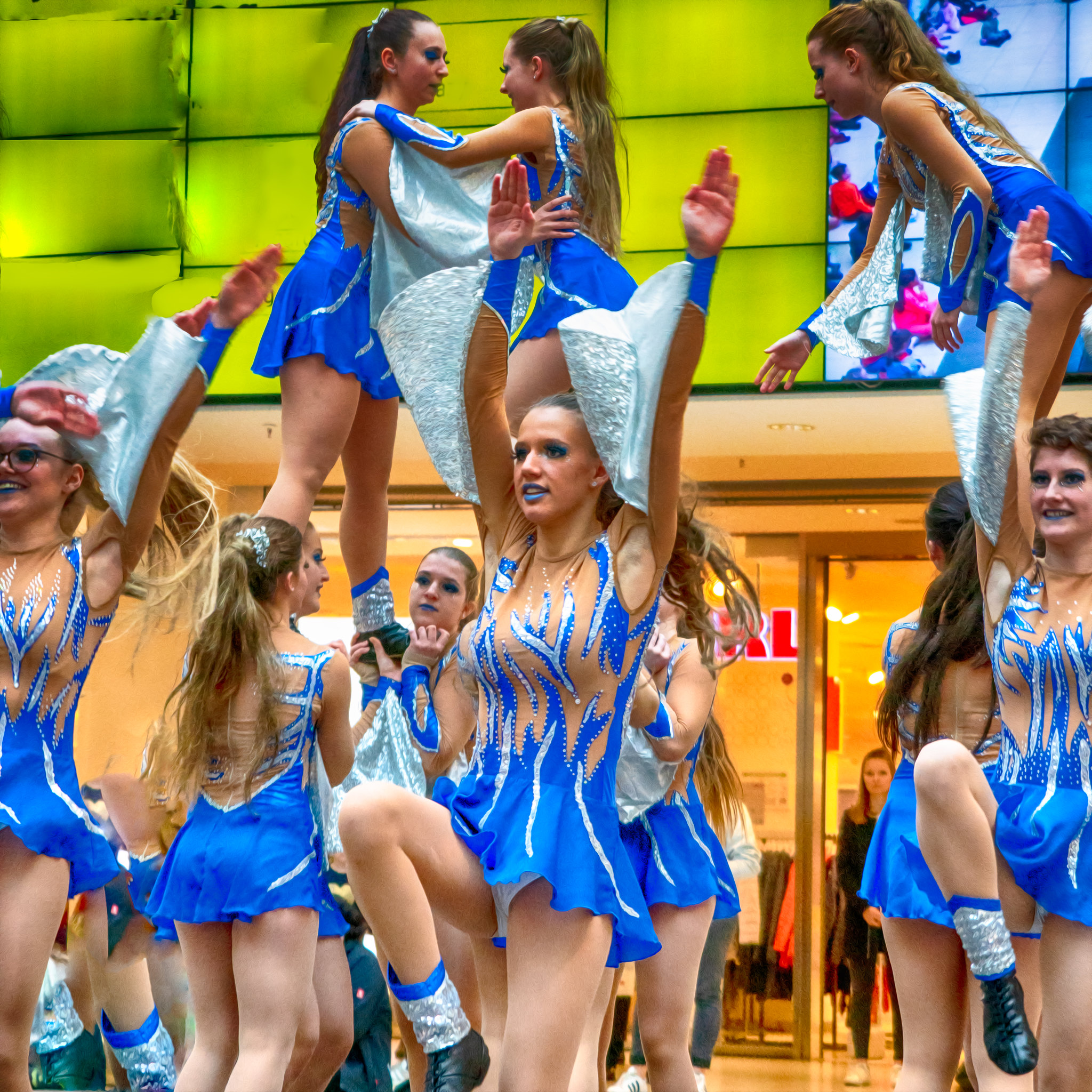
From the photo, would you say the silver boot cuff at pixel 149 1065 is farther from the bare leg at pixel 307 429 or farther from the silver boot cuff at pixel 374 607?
the bare leg at pixel 307 429

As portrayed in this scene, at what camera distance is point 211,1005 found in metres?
A: 3.70

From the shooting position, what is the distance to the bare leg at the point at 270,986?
3.49 m

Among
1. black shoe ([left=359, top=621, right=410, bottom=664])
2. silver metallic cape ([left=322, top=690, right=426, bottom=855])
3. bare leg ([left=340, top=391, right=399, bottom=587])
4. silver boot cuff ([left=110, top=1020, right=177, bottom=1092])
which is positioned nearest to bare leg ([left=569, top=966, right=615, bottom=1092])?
silver metallic cape ([left=322, top=690, right=426, bottom=855])

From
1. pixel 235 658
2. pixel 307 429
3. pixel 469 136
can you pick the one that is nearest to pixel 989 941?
pixel 235 658

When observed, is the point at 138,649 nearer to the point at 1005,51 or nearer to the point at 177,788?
the point at 177,788

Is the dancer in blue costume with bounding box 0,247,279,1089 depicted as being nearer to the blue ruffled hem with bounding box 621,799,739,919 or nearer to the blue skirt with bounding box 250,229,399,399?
the blue skirt with bounding box 250,229,399,399

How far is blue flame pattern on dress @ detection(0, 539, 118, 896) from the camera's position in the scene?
11.1ft

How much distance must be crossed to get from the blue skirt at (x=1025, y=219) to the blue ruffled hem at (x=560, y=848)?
1.71 m

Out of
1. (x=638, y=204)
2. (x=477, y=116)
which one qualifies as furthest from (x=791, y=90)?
(x=477, y=116)

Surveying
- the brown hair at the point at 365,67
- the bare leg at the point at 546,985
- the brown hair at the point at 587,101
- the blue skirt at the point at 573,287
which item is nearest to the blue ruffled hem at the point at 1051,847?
the bare leg at the point at 546,985

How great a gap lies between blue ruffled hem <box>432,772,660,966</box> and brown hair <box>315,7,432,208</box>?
6.59ft

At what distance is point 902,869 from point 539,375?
149 cm

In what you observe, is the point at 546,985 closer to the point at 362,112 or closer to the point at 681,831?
the point at 681,831

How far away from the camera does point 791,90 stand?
27.1 ft
